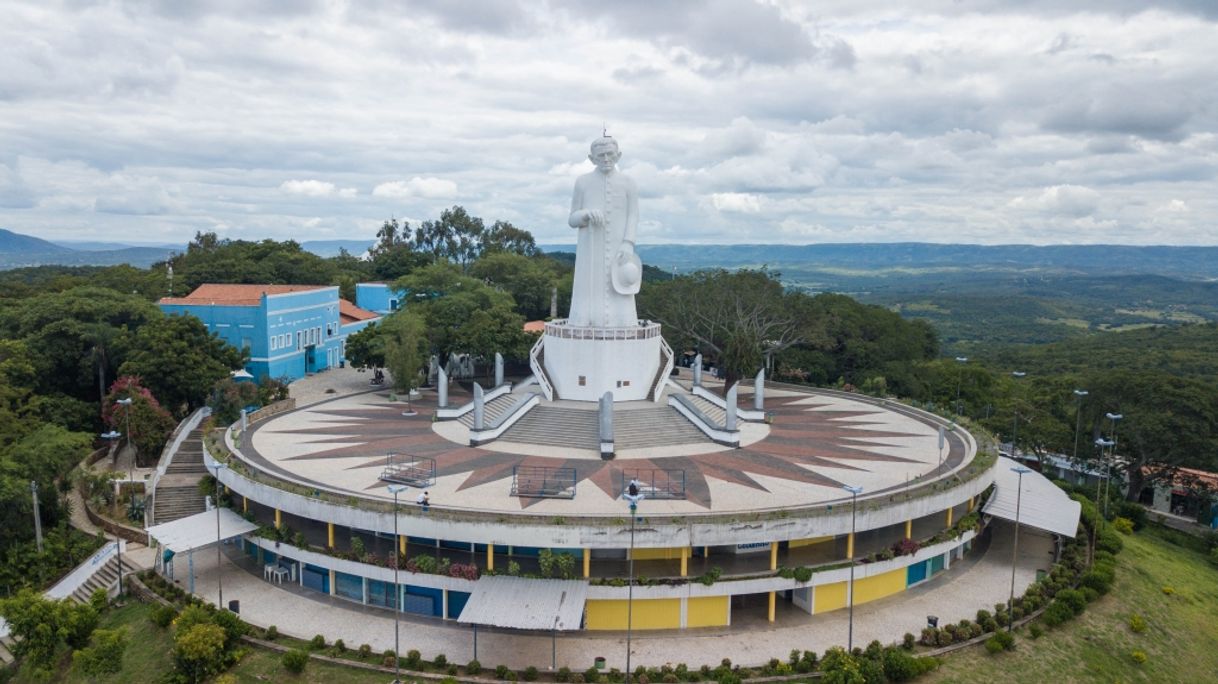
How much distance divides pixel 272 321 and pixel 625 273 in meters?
30.2

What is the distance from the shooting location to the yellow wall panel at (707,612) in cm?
2911

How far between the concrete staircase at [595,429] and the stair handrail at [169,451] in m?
16.9

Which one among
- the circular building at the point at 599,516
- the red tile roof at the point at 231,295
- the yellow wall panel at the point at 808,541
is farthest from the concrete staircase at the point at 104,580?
the red tile roof at the point at 231,295

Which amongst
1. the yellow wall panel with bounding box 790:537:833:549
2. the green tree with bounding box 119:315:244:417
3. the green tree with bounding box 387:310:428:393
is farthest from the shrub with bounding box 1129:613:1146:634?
the green tree with bounding box 119:315:244:417

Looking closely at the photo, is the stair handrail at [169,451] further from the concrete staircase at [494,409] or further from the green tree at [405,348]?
the concrete staircase at [494,409]

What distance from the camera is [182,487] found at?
40500 millimetres

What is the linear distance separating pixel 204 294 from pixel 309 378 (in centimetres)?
1056

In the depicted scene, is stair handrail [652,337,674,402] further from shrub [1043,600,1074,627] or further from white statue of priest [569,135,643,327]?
shrub [1043,600,1074,627]

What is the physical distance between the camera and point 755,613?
3031 centimetres

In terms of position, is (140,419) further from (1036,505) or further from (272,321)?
(1036,505)

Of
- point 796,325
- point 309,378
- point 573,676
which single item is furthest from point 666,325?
point 573,676

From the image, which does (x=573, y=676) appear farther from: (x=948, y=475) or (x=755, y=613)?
(x=948, y=475)

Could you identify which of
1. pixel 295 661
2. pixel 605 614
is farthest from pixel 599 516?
pixel 295 661

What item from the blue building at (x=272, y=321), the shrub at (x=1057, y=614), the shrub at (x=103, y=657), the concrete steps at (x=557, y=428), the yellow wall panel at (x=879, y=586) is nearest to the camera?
the shrub at (x=103, y=657)
